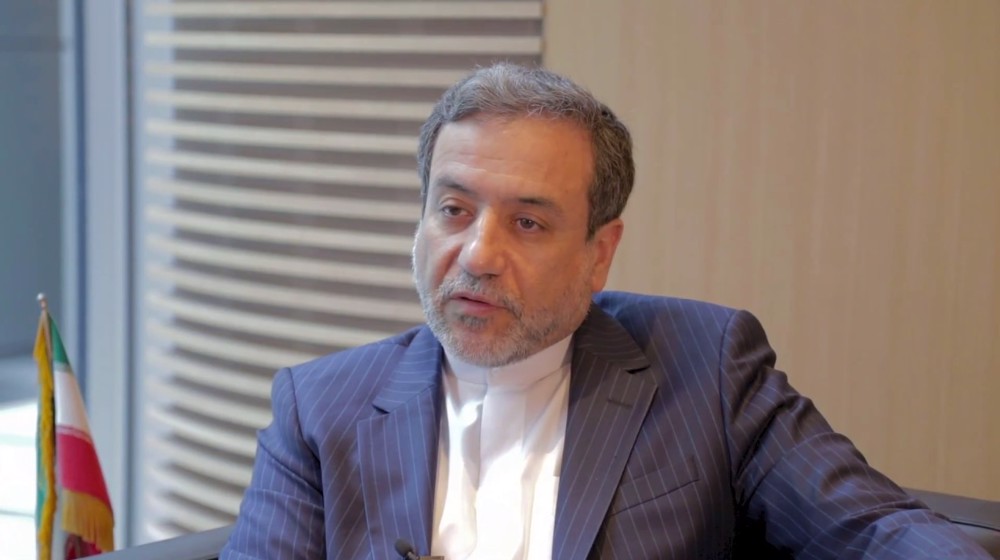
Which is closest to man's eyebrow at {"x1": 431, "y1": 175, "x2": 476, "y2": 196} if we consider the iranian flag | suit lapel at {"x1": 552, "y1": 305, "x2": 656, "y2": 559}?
suit lapel at {"x1": 552, "y1": 305, "x2": 656, "y2": 559}

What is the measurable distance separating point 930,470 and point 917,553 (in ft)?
4.82

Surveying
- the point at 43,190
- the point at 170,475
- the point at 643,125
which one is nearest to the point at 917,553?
the point at 643,125

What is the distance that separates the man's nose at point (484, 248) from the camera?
1.88 m

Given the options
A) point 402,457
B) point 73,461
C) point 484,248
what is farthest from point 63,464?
point 484,248

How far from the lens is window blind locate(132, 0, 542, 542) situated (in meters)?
3.23

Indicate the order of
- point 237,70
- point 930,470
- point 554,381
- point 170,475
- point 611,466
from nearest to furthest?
point 611,466
point 554,381
point 930,470
point 237,70
point 170,475

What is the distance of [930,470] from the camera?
3023 millimetres

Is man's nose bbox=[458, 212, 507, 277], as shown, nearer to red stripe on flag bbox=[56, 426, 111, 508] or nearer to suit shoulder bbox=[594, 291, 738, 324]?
suit shoulder bbox=[594, 291, 738, 324]

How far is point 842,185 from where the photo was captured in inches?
117

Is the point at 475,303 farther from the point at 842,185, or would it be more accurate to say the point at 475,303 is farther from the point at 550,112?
the point at 842,185

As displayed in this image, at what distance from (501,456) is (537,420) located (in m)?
0.10

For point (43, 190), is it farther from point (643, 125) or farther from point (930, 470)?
point (930, 470)

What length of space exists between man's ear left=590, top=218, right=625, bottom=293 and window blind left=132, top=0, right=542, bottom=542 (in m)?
1.16

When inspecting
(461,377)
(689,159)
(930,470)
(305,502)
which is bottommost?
(930,470)
